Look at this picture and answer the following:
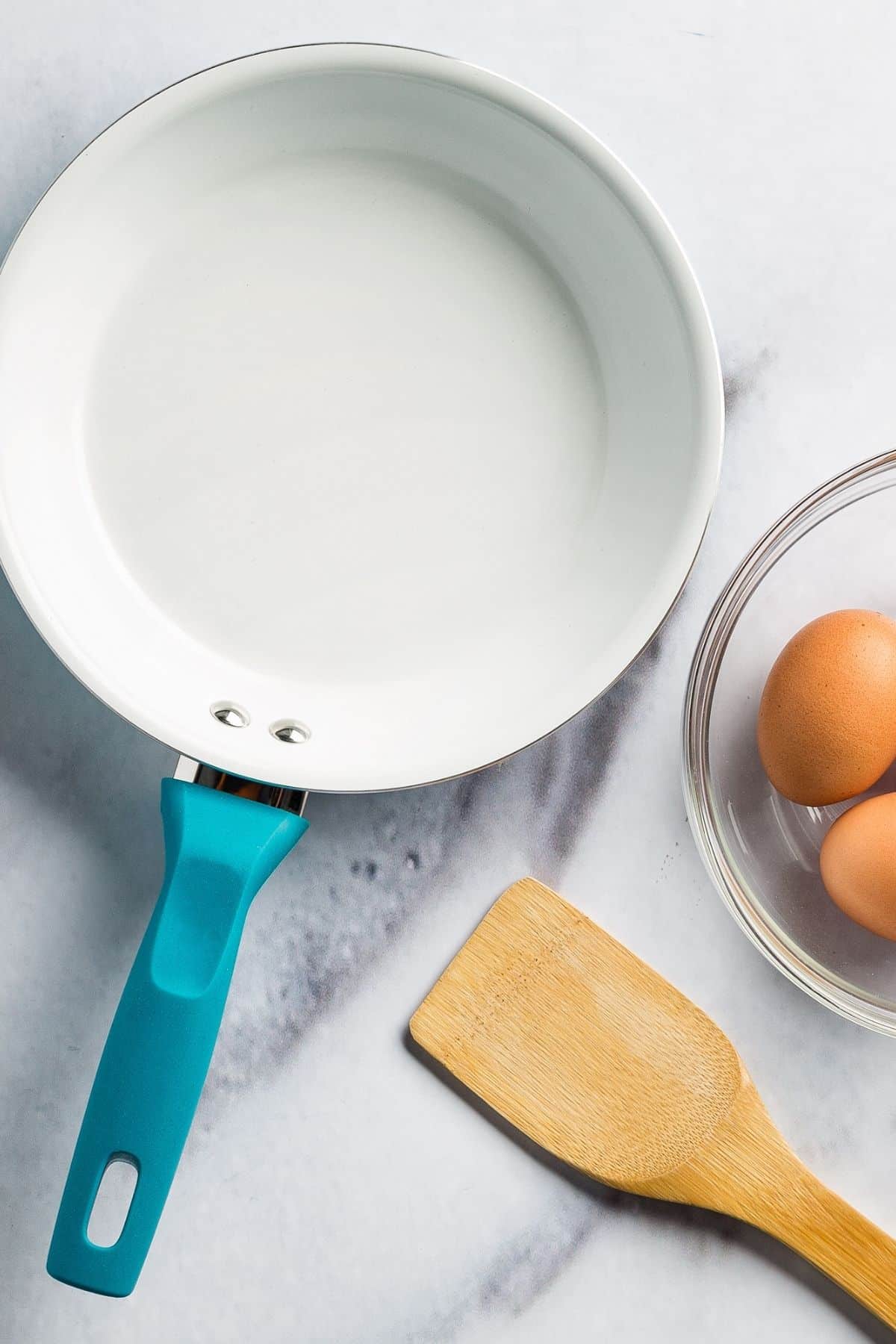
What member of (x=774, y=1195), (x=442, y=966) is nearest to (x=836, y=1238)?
(x=774, y=1195)

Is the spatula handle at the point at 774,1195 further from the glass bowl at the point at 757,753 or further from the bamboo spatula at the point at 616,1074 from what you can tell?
the glass bowl at the point at 757,753

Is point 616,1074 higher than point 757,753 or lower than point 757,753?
lower

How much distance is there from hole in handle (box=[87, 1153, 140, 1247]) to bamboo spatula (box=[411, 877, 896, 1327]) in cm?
22

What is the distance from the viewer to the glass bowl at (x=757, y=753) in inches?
23.9

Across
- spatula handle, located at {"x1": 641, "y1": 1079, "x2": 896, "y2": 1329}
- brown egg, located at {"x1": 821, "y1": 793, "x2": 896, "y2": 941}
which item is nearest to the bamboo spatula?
spatula handle, located at {"x1": 641, "y1": 1079, "x2": 896, "y2": 1329}

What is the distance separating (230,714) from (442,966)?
23cm

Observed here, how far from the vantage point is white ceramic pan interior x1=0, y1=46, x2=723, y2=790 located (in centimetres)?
59

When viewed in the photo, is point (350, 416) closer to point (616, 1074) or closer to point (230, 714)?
point (230, 714)

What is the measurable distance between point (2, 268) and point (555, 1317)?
29.9 inches

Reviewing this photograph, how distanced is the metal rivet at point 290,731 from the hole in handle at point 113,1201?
30cm

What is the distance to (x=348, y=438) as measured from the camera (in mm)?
611

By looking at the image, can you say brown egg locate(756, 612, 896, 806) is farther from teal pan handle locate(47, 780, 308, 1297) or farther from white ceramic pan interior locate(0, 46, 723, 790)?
teal pan handle locate(47, 780, 308, 1297)

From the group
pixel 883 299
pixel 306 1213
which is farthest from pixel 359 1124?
pixel 883 299

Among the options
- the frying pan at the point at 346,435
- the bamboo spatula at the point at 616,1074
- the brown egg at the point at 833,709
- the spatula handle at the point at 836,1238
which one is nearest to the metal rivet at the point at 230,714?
the frying pan at the point at 346,435
